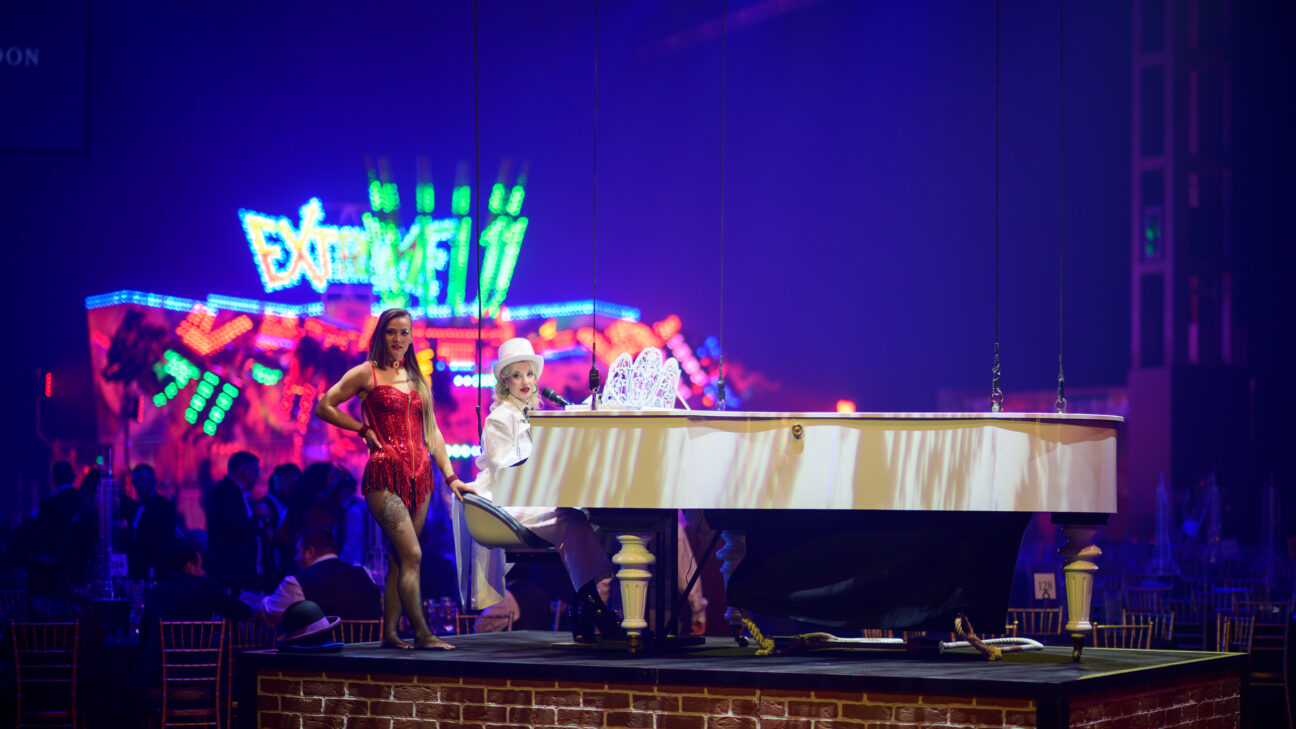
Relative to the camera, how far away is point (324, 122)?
15.0 m

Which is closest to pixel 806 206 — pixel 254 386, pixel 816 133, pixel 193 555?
pixel 816 133

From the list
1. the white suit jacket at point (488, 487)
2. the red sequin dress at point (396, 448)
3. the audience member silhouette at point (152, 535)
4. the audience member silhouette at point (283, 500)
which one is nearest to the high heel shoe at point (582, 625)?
the white suit jacket at point (488, 487)

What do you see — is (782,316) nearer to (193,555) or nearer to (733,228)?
(733,228)

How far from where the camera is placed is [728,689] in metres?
4.50

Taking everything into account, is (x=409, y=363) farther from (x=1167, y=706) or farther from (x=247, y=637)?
(x=1167, y=706)

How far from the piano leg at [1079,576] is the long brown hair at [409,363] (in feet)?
7.82

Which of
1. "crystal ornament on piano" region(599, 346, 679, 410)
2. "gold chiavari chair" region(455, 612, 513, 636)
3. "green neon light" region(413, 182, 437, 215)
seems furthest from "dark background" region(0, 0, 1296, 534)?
"crystal ornament on piano" region(599, 346, 679, 410)

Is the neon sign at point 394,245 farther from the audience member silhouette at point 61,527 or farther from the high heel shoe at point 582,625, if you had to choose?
the high heel shoe at point 582,625

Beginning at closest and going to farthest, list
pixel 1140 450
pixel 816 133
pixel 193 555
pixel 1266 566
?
pixel 193 555, pixel 1266 566, pixel 1140 450, pixel 816 133

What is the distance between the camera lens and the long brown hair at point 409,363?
17.2ft

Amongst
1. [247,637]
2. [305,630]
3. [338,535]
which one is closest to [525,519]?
[305,630]

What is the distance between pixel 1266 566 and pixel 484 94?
9202mm

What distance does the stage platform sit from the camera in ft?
14.1

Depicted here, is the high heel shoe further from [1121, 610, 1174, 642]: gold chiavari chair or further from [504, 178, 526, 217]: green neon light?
[504, 178, 526, 217]: green neon light
